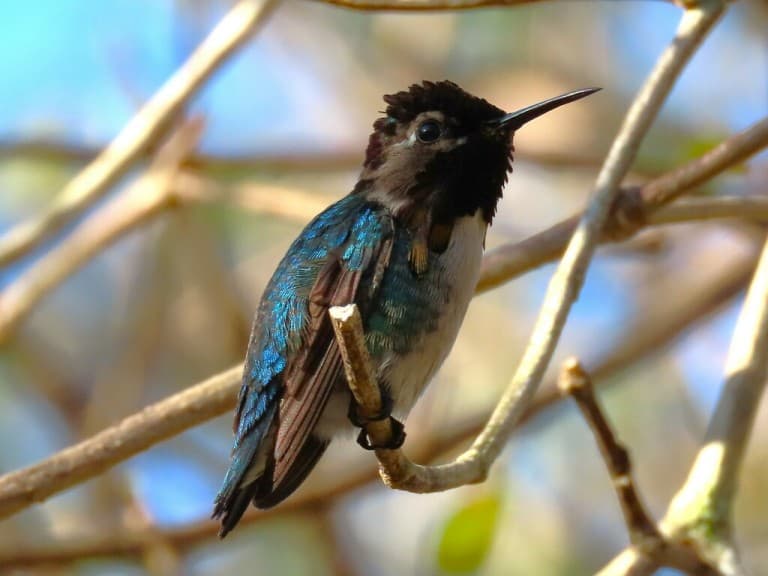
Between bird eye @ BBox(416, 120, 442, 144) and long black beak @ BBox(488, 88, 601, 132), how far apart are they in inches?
5.8

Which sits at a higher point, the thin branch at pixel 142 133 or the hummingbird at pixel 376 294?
the thin branch at pixel 142 133

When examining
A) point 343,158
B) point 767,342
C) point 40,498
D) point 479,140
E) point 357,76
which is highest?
point 357,76

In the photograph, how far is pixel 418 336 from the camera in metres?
2.95

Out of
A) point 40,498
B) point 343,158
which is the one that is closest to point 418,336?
point 40,498

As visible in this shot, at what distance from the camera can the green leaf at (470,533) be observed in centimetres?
351

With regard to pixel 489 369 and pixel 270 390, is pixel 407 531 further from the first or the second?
pixel 270 390

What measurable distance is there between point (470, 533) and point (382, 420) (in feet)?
3.80

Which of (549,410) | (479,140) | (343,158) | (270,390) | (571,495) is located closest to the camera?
(270,390)

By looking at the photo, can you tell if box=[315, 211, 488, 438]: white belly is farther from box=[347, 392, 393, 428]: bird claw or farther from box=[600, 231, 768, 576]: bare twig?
box=[600, 231, 768, 576]: bare twig

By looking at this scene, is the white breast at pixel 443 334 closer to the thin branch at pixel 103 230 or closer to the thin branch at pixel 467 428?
the thin branch at pixel 467 428

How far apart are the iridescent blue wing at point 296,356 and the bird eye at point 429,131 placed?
28 cm

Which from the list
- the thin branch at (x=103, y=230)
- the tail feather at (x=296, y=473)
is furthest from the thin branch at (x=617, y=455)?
the thin branch at (x=103, y=230)

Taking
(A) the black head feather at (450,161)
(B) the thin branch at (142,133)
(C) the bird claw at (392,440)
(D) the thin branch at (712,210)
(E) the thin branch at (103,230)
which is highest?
(E) the thin branch at (103,230)

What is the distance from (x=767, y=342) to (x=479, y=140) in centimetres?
96
